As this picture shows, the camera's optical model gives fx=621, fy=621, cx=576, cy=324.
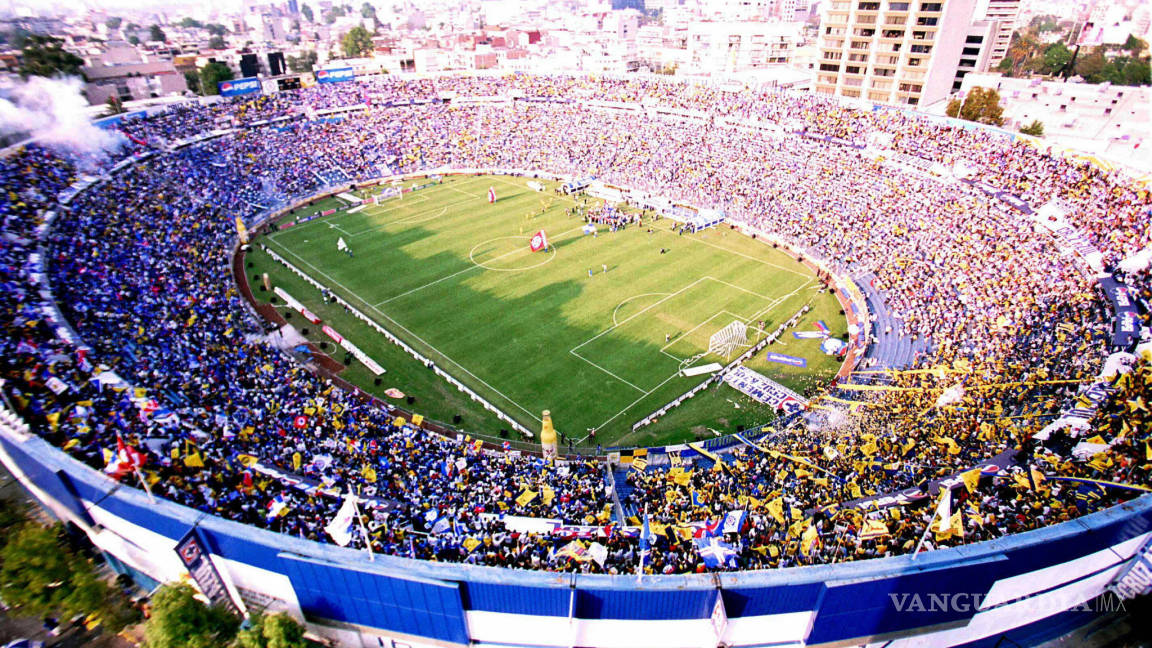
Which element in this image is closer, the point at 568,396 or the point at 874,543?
the point at 874,543

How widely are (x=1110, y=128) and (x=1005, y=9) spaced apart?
6228cm

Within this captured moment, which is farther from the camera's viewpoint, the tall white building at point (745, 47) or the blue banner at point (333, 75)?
the tall white building at point (745, 47)

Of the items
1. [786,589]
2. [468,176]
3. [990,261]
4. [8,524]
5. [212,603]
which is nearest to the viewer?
[786,589]

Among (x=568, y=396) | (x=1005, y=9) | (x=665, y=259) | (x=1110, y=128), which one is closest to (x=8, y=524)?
(x=568, y=396)

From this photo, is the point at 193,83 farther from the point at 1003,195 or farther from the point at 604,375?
the point at 1003,195

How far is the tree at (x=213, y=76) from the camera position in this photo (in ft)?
289

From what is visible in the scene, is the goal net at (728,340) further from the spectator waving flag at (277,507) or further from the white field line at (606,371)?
the spectator waving flag at (277,507)

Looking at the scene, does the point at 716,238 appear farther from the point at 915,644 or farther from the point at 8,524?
the point at 8,524

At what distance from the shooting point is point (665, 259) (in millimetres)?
50500

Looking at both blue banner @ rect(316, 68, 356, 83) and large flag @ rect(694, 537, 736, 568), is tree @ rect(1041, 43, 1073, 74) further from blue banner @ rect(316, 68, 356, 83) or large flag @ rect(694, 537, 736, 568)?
large flag @ rect(694, 537, 736, 568)

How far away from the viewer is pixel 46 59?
70.5 m

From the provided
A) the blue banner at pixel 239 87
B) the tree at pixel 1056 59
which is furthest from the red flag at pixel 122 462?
the tree at pixel 1056 59

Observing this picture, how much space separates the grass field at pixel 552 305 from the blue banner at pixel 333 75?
1099 inches

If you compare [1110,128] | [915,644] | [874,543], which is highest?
[1110,128]
